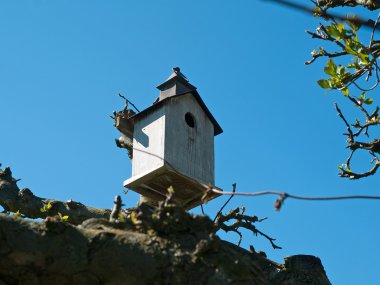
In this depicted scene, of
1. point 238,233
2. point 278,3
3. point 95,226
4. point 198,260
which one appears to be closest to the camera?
point 278,3

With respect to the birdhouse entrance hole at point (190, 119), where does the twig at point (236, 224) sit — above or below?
below

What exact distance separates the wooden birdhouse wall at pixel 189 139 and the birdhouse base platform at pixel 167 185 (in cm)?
11

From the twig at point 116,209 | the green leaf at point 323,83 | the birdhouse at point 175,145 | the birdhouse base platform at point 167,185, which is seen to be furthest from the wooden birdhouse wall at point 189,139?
the twig at point 116,209

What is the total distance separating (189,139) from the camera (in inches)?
306

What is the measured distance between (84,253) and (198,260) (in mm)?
498

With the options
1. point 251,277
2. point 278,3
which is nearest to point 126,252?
point 251,277

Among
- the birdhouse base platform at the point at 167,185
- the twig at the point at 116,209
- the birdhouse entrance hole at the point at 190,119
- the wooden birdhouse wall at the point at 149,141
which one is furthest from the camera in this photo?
the birdhouse entrance hole at the point at 190,119

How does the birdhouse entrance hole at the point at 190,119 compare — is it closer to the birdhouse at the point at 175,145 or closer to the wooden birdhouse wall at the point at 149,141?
the birdhouse at the point at 175,145

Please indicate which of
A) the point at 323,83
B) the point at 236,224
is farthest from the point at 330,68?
the point at 236,224

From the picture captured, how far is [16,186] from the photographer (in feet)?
22.3

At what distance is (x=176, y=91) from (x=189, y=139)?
695 mm

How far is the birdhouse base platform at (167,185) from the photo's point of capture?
7250mm

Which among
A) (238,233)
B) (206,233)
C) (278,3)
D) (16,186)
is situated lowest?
(206,233)

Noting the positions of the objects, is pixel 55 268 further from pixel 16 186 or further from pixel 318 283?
pixel 16 186
